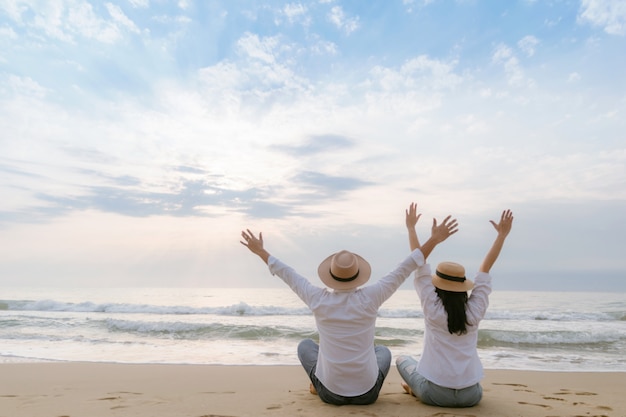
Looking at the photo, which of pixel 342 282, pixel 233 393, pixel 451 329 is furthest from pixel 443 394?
A: pixel 233 393

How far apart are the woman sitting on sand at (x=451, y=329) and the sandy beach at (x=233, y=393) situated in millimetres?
165

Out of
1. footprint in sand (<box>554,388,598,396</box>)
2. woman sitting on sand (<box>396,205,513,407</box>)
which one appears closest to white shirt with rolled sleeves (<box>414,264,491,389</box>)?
woman sitting on sand (<box>396,205,513,407</box>)

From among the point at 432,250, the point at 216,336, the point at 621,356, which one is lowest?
the point at 621,356

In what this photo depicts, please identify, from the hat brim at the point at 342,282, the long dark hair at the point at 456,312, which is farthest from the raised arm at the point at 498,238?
the hat brim at the point at 342,282

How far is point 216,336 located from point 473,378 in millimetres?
9702

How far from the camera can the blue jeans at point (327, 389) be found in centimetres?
407

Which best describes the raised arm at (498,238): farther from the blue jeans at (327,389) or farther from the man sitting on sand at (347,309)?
the blue jeans at (327,389)

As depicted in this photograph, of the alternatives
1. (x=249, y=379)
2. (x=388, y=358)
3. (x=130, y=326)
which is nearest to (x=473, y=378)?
(x=388, y=358)

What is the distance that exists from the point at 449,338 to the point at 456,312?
0.27 meters

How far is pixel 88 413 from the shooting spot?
4.14 m

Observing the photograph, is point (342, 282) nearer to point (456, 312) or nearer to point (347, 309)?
point (347, 309)

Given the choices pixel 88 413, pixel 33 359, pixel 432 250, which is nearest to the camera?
pixel 432 250

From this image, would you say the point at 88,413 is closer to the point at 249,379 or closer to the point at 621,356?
the point at 249,379

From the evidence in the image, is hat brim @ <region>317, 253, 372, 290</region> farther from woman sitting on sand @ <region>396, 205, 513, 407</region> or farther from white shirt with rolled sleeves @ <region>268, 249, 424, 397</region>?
woman sitting on sand @ <region>396, 205, 513, 407</region>
